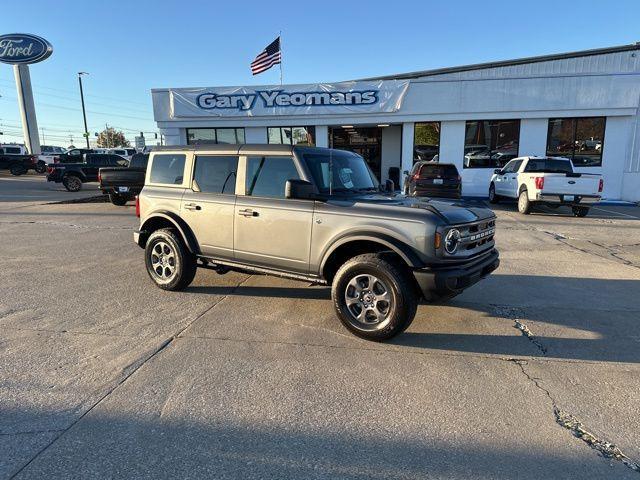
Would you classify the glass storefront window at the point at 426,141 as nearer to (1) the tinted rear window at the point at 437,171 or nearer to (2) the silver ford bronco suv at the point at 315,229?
(1) the tinted rear window at the point at 437,171

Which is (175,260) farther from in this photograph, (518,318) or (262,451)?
(518,318)

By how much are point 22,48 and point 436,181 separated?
34.1 metres

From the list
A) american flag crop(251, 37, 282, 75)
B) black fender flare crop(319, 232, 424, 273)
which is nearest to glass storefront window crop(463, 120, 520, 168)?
american flag crop(251, 37, 282, 75)

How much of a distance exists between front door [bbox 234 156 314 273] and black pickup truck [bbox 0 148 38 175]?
37.9m

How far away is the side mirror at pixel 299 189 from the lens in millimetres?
4109

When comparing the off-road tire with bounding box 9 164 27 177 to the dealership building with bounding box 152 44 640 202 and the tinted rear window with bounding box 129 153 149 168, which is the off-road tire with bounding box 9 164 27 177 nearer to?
the dealership building with bounding box 152 44 640 202

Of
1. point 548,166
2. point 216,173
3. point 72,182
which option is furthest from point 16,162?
point 548,166

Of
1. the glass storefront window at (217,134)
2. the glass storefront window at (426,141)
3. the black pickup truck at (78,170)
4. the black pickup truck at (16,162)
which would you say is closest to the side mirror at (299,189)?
the glass storefront window at (426,141)

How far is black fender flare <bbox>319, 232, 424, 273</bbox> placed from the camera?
3885mm

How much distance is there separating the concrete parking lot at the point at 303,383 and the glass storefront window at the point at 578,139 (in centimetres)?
1404

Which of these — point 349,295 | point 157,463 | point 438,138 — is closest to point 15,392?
point 157,463

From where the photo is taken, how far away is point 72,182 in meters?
21.2

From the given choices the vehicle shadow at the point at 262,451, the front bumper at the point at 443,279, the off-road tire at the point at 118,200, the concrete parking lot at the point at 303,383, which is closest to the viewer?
the vehicle shadow at the point at 262,451

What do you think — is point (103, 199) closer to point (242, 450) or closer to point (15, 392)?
point (15, 392)
